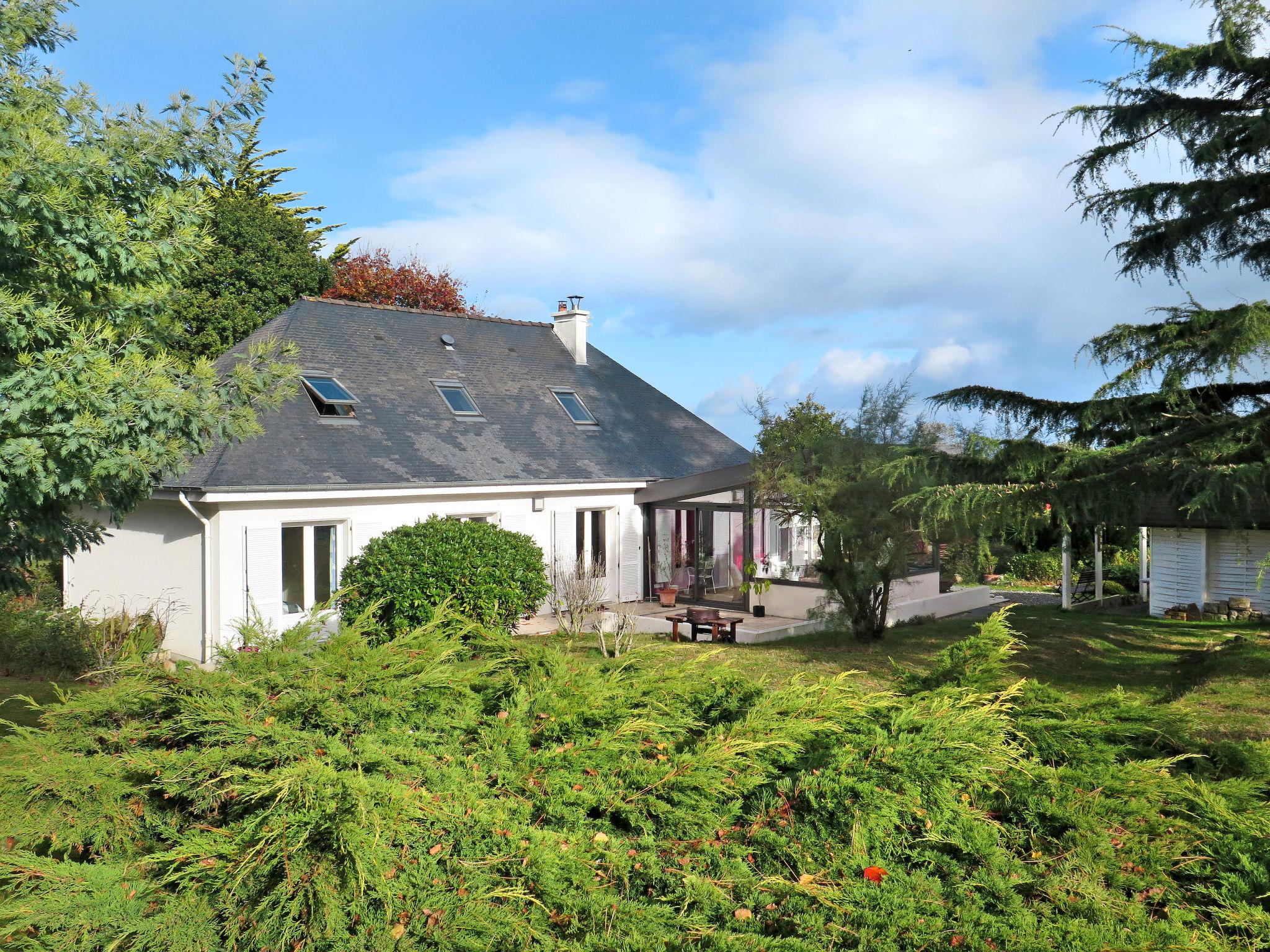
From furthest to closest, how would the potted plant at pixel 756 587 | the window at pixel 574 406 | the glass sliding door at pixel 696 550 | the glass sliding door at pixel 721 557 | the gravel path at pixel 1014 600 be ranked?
the window at pixel 574 406, the gravel path at pixel 1014 600, the glass sliding door at pixel 696 550, the glass sliding door at pixel 721 557, the potted plant at pixel 756 587

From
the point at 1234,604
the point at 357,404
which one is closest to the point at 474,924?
the point at 357,404

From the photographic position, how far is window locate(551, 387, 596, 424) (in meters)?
21.2

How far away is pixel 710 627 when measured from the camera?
16.2m

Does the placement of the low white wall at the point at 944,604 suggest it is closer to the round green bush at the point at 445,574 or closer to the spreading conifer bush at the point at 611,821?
the round green bush at the point at 445,574

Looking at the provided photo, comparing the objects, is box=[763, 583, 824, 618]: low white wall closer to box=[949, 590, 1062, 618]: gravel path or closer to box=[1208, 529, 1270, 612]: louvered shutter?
box=[949, 590, 1062, 618]: gravel path

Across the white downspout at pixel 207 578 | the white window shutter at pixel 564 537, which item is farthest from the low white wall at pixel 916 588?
the white downspout at pixel 207 578

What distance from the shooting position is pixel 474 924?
10.1 ft

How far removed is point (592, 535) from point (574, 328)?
660cm

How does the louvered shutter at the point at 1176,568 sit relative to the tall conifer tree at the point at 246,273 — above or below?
below

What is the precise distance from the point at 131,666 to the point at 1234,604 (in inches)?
812

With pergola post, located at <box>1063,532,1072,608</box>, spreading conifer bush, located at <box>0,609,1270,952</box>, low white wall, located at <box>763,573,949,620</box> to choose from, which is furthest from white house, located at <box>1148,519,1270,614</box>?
spreading conifer bush, located at <box>0,609,1270,952</box>

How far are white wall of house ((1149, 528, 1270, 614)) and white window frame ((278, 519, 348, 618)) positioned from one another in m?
17.3

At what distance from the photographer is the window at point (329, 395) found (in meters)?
16.8

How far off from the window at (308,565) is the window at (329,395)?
2.60 meters
